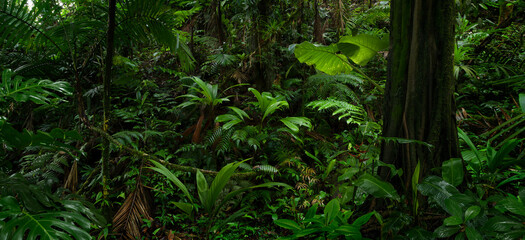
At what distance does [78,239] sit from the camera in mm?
1029

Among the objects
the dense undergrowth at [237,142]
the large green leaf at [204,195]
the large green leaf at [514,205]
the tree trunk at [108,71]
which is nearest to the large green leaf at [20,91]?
the dense undergrowth at [237,142]

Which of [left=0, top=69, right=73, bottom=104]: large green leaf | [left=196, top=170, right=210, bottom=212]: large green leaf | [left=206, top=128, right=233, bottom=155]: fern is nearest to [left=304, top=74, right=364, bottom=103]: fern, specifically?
[left=206, top=128, right=233, bottom=155]: fern

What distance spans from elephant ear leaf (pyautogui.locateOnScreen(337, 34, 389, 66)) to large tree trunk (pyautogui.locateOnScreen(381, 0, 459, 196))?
0.36m

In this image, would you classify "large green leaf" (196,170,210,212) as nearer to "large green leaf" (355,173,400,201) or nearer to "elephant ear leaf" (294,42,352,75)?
"large green leaf" (355,173,400,201)

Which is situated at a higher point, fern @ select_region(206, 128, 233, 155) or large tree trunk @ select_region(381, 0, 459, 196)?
large tree trunk @ select_region(381, 0, 459, 196)

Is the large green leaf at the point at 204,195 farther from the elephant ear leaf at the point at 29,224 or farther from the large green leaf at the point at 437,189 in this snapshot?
the large green leaf at the point at 437,189

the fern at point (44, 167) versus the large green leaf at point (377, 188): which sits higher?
the large green leaf at point (377, 188)

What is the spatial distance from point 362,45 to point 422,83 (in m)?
0.61

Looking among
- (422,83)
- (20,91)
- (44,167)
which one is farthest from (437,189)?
(44,167)

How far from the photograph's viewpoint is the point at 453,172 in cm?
124

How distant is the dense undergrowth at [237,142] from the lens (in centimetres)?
120

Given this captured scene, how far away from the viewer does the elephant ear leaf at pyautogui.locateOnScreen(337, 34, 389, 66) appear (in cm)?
180

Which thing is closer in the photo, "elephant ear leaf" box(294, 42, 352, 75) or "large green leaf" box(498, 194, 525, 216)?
"large green leaf" box(498, 194, 525, 216)

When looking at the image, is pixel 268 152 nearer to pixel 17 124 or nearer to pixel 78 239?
pixel 78 239
